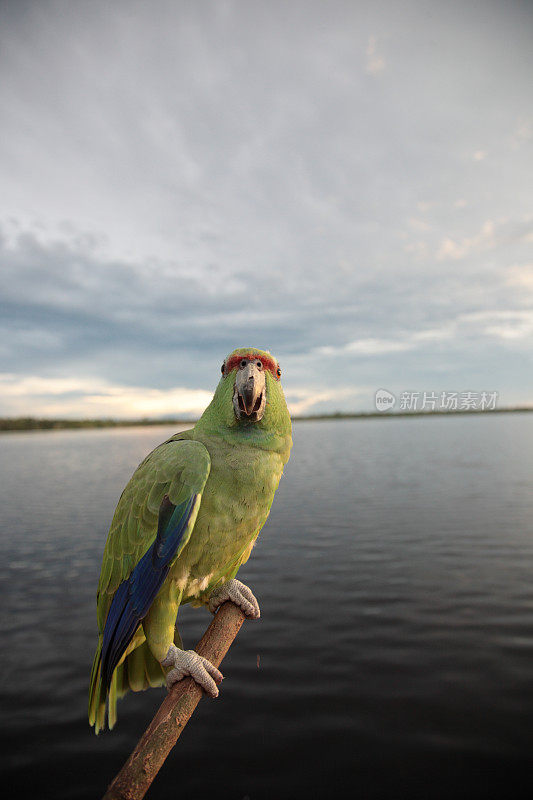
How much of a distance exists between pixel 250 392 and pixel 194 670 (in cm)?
161

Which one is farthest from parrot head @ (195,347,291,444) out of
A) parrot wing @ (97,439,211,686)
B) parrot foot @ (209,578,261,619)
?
parrot foot @ (209,578,261,619)

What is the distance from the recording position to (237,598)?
9.84 ft

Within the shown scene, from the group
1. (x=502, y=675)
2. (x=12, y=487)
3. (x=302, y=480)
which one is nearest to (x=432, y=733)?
(x=502, y=675)

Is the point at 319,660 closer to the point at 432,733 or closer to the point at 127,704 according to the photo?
the point at 432,733

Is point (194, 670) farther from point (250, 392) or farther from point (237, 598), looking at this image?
point (250, 392)

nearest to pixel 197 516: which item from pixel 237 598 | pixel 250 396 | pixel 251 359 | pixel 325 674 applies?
pixel 237 598

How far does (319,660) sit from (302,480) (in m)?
20.0

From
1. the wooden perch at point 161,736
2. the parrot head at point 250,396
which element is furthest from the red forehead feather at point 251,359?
the wooden perch at point 161,736

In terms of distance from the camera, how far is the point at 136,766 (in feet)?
6.56

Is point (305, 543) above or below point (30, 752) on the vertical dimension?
above

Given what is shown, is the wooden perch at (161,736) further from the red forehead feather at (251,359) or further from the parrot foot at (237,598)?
the red forehead feather at (251,359)

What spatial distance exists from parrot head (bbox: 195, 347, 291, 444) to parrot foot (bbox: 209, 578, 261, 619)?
3.69ft

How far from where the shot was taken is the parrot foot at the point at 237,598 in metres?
2.98

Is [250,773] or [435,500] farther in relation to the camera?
[435,500]
